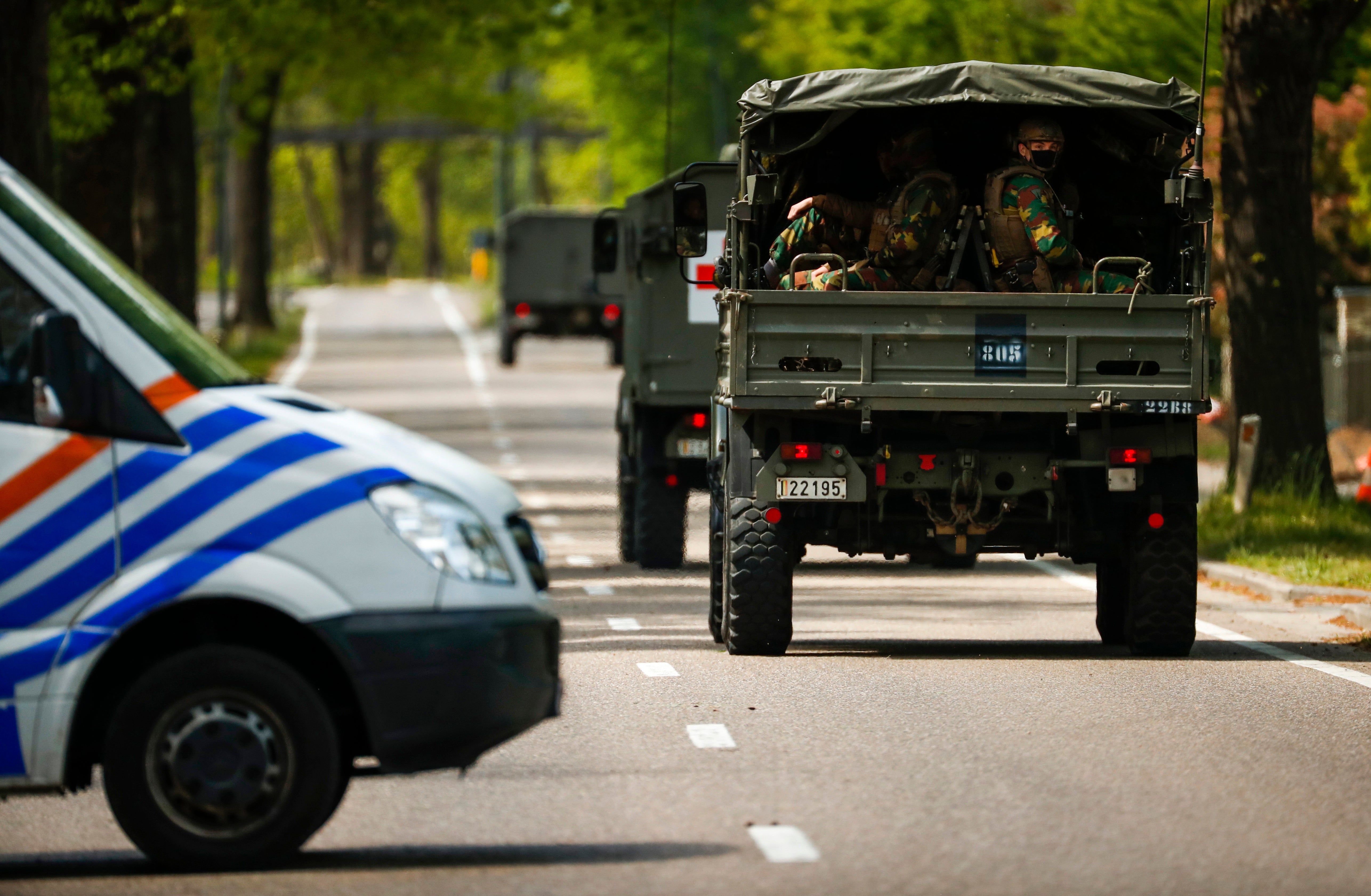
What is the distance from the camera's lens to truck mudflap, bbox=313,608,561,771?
624 cm

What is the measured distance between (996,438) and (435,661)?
558cm

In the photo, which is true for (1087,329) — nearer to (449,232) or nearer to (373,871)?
(373,871)

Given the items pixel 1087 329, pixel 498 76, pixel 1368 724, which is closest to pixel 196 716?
pixel 1368 724

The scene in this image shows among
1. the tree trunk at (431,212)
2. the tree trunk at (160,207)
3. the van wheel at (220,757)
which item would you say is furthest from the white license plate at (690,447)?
the tree trunk at (431,212)

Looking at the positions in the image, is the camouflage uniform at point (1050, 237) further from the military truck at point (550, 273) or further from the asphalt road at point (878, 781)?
the military truck at point (550, 273)

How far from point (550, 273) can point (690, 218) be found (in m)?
32.6

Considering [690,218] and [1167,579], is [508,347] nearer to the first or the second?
[690,218]

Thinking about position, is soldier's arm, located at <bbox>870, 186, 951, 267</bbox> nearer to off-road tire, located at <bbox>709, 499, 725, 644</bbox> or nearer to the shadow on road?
off-road tire, located at <bbox>709, 499, 725, 644</bbox>

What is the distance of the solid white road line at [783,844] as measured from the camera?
22.1 ft

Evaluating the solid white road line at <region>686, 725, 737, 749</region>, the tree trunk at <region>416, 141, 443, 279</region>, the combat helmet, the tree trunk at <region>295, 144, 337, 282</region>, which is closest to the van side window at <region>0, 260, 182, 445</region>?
the solid white road line at <region>686, 725, 737, 749</region>

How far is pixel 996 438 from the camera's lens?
1138 cm

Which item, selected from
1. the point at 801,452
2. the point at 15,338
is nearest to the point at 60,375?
the point at 15,338

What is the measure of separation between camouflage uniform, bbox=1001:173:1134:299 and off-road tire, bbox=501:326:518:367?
35.0 meters

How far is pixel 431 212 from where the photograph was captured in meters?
107
